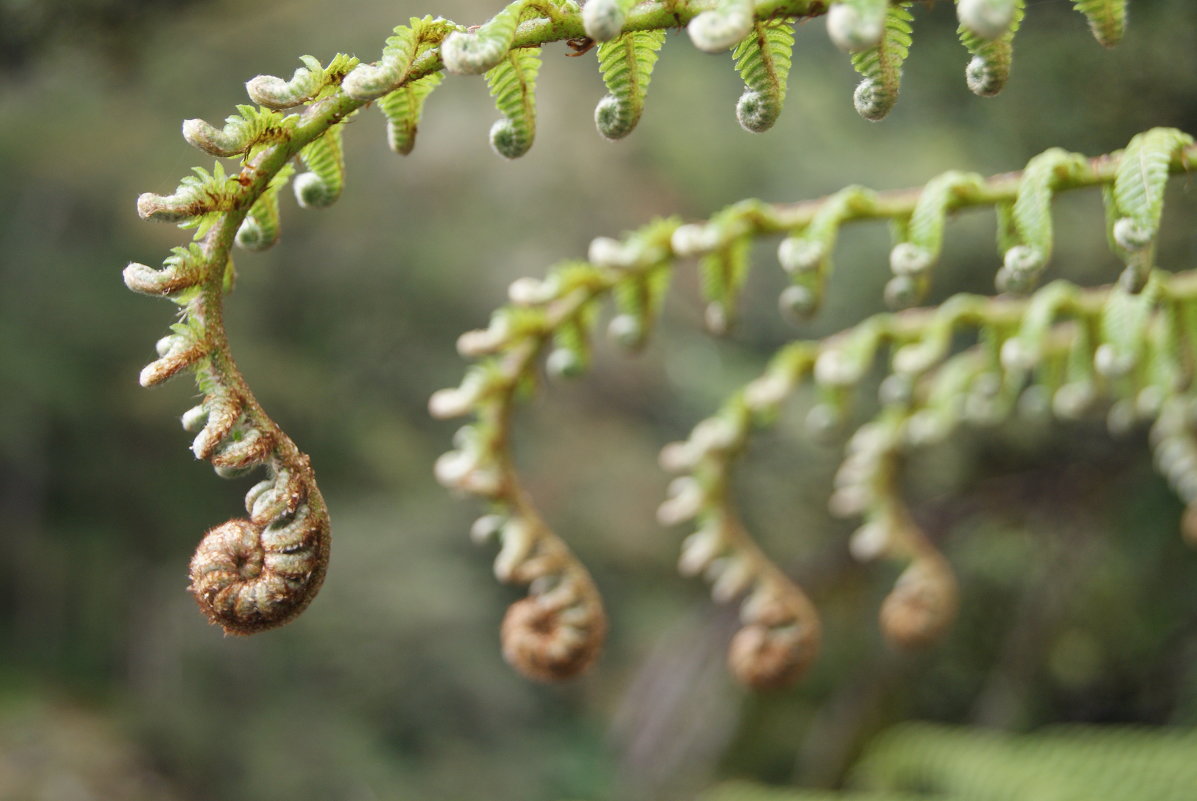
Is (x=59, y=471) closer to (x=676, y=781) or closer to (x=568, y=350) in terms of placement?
(x=676, y=781)

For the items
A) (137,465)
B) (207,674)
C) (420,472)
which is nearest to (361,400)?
(420,472)

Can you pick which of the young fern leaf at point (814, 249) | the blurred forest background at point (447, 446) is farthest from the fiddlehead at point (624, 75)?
the blurred forest background at point (447, 446)

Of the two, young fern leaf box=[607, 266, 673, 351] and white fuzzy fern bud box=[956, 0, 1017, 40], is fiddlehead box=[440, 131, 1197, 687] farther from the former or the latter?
white fuzzy fern bud box=[956, 0, 1017, 40]

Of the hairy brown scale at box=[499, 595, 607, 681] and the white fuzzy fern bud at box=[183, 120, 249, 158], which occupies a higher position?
the white fuzzy fern bud at box=[183, 120, 249, 158]

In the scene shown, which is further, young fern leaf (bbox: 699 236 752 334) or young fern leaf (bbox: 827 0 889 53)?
young fern leaf (bbox: 699 236 752 334)

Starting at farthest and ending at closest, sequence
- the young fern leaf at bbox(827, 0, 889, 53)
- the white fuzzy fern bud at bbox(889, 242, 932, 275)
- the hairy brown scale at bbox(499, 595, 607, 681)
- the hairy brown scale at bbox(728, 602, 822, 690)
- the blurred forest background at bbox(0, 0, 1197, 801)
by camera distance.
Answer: the blurred forest background at bbox(0, 0, 1197, 801), the hairy brown scale at bbox(728, 602, 822, 690), the hairy brown scale at bbox(499, 595, 607, 681), the white fuzzy fern bud at bbox(889, 242, 932, 275), the young fern leaf at bbox(827, 0, 889, 53)

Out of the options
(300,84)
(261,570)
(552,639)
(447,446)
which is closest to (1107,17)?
(300,84)

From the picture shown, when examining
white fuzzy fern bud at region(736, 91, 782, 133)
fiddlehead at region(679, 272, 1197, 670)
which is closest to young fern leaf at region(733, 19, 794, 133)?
white fuzzy fern bud at region(736, 91, 782, 133)
